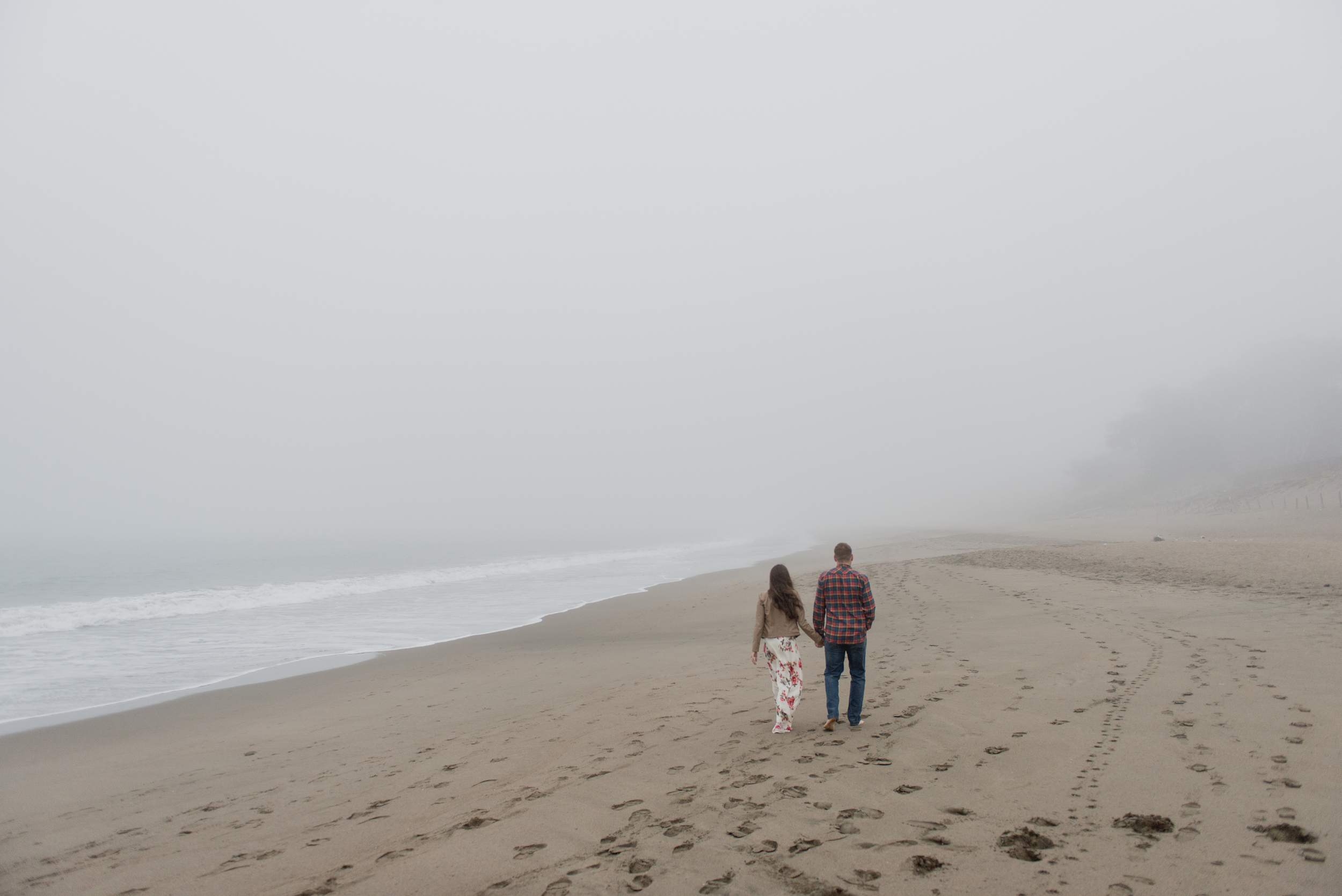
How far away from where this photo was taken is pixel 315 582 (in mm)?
37000

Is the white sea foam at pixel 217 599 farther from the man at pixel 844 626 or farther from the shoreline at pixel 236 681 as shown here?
the man at pixel 844 626

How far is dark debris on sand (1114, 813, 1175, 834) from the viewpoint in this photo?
4147 mm

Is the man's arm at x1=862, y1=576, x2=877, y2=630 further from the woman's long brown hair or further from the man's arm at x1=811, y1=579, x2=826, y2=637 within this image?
the woman's long brown hair

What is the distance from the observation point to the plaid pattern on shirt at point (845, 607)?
661 cm

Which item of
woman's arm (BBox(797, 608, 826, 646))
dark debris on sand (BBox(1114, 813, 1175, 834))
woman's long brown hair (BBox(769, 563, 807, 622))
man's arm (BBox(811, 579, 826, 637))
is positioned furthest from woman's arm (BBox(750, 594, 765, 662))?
dark debris on sand (BBox(1114, 813, 1175, 834))

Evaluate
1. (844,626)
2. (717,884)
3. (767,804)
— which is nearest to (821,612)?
(844,626)

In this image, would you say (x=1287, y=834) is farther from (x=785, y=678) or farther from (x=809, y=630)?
(x=785, y=678)

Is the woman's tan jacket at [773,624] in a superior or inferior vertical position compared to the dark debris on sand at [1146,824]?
superior

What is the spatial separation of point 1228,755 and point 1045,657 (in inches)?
161

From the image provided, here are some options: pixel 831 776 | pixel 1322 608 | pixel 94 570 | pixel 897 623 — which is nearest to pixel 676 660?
pixel 897 623

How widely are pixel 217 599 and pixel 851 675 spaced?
31519mm

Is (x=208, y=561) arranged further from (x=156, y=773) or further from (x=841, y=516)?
(x=841, y=516)

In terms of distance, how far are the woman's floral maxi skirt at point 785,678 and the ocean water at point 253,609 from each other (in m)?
11.7

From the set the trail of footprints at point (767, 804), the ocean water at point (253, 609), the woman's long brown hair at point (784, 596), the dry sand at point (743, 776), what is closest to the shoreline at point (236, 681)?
the ocean water at point (253, 609)
